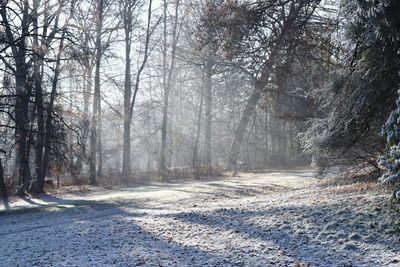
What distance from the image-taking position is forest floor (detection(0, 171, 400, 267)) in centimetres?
698

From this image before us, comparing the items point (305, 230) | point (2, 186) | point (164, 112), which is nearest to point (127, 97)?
point (164, 112)

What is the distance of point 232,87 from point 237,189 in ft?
63.0

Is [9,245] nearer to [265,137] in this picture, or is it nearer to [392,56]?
[392,56]

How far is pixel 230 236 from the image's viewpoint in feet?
27.7

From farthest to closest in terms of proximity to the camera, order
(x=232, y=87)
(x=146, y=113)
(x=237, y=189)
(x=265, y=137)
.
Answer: (x=265, y=137) → (x=146, y=113) → (x=232, y=87) → (x=237, y=189)

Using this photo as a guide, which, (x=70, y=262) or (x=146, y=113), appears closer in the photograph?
(x=70, y=262)

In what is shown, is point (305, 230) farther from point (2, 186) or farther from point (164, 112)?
point (164, 112)

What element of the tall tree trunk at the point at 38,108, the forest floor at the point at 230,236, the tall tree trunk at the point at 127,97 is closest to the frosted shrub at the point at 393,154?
the forest floor at the point at 230,236

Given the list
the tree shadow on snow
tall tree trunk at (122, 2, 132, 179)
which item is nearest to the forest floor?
the tree shadow on snow

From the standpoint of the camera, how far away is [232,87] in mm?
35938

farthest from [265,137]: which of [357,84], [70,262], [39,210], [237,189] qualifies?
[70,262]

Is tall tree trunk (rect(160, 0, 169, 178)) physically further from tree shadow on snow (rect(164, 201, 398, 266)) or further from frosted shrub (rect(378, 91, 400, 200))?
frosted shrub (rect(378, 91, 400, 200))

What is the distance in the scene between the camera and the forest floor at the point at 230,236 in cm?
698

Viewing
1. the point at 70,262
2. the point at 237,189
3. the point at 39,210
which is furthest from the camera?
the point at 237,189
